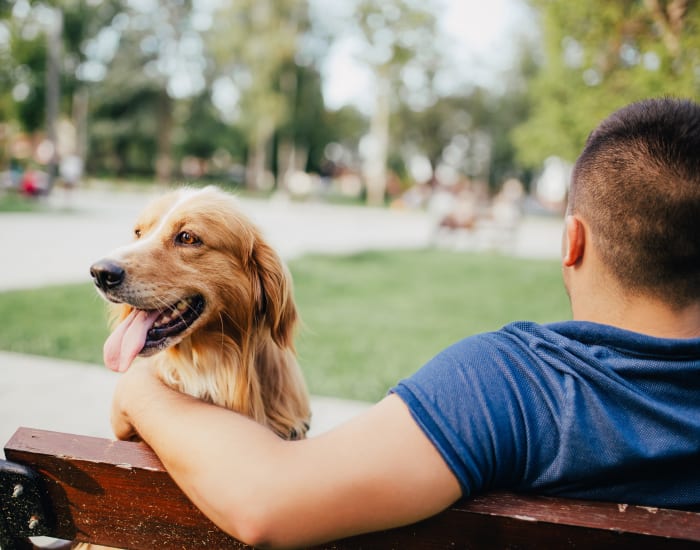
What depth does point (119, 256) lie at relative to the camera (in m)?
2.53

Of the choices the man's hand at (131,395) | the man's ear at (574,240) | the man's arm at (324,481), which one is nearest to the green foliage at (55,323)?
the man's hand at (131,395)

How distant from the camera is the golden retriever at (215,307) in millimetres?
2562

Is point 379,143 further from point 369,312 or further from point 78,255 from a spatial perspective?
point 369,312

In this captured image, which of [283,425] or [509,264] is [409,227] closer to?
[509,264]

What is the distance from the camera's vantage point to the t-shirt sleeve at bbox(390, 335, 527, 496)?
1194 mm

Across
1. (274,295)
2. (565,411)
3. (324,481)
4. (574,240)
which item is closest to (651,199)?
(574,240)

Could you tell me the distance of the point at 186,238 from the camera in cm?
273

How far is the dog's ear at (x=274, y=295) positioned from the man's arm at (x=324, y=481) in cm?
150

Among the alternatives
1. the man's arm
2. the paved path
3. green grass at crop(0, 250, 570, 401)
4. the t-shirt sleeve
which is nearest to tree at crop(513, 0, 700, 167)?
green grass at crop(0, 250, 570, 401)

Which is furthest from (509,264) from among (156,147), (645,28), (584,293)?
(156,147)

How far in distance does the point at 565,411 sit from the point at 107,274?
1805mm

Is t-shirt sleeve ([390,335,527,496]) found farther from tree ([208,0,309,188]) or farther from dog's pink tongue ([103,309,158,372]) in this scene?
tree ([208,0,309,188])

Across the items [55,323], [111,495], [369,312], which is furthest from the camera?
[369,312]

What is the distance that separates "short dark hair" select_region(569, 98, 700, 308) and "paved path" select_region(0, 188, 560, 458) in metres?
1.83
